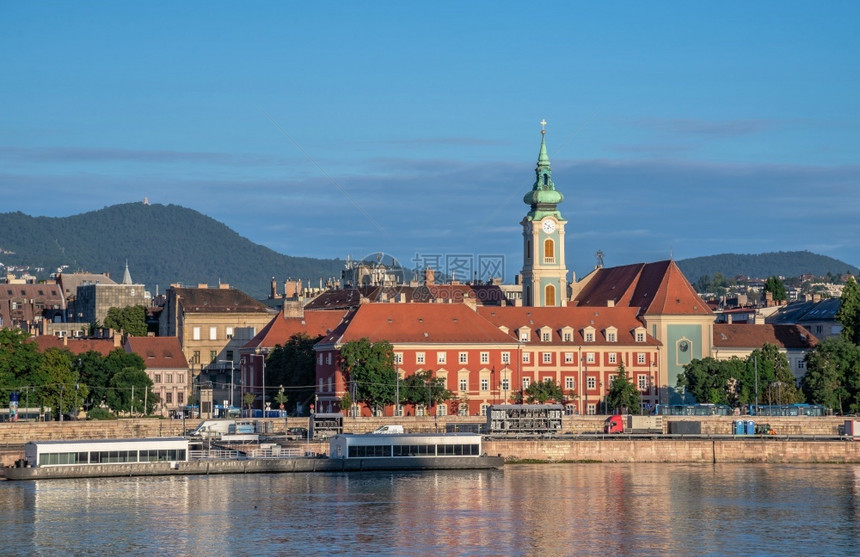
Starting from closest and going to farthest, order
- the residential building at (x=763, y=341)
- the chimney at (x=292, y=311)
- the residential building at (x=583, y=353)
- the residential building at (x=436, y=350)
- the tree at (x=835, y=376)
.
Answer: the tree at (x=835, y=376) < the residential building at (x=436, y=350) < the residential building at (x=583, y=353) < the chimney at (x=292, y=311) < the residential building at (x=763, y=341)

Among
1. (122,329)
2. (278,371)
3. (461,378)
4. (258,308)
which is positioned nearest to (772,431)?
(461,378)

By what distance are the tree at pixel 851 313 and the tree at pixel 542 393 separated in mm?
29229

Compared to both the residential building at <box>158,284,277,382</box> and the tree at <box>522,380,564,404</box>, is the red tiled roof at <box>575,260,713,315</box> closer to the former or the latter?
the tree at <box>522,380,564,404</box>

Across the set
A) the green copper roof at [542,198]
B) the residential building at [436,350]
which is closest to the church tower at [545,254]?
the green copper roof at [542,198]

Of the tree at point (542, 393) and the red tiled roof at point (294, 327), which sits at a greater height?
the red tiled roof at point (294, 327)

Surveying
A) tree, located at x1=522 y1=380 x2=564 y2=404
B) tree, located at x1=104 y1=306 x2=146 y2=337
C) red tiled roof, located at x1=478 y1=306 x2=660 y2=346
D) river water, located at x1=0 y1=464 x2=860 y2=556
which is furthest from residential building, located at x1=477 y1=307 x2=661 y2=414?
tree, located at x1=104 y1=306 x2=146 y2=337

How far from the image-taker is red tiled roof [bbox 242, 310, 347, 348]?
490ft

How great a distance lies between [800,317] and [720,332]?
1232 inches

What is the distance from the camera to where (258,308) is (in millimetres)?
174750

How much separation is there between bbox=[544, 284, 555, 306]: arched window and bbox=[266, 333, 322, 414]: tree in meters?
25.7

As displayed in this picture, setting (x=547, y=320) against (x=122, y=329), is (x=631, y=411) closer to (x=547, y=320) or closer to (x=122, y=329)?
(x=547, y=320)

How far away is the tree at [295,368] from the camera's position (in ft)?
465

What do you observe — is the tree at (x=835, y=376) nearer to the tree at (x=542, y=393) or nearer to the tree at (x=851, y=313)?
the tree at (x=851, y=313)

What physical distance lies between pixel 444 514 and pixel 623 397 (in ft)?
195
